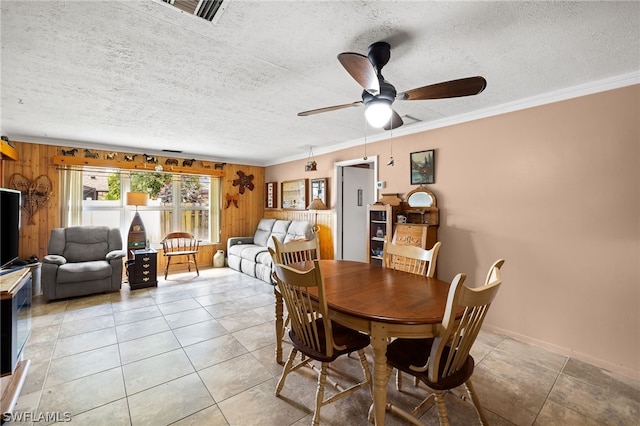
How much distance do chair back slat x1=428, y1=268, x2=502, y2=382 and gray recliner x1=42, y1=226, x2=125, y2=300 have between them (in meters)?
4.55

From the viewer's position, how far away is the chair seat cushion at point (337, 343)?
5.38 ft

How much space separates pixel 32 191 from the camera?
4.28 meters

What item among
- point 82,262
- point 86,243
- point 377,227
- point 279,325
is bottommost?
point 279,325

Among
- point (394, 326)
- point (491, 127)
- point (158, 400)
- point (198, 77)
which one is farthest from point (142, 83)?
point (491, 127)

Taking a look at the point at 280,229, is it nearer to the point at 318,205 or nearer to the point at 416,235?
the point at 318,205

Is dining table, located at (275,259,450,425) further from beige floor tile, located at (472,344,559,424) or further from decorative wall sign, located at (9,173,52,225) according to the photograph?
decorative wall sign, located at (9,173,52,225)

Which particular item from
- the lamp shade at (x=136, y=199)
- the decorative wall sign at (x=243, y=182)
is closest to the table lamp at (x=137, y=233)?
the lamp shade at (x=136, y=199)

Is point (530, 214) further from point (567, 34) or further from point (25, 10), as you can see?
point (25, 10)

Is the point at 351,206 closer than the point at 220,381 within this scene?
No

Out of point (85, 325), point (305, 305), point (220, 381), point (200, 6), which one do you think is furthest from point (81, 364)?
point (200, 6)

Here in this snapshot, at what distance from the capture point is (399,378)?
2.05 meters

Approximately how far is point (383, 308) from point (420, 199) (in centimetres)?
235

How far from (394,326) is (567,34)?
6.81 ft

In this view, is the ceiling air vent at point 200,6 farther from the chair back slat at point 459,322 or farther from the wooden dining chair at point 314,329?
the chair back slat at point 459,322
